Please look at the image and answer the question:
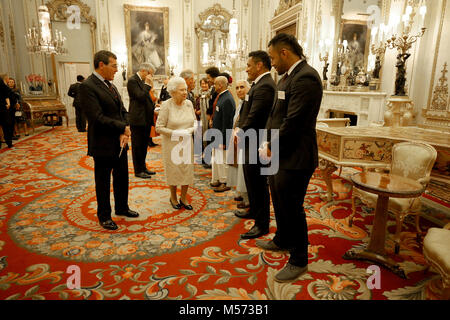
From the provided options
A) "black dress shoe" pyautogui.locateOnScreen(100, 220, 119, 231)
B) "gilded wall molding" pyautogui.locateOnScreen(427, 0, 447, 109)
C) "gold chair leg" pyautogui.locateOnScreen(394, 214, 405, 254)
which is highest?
"gilded wall molding" pyautogui.locateOnScreen(427, 0, 447, 109)

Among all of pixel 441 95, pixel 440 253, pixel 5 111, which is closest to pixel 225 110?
pixel 440 253

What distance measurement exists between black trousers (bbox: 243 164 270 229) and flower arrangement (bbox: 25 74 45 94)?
10301 millimetres

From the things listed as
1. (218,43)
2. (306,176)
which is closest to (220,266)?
(306,176)

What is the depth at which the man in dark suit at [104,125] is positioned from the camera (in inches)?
108

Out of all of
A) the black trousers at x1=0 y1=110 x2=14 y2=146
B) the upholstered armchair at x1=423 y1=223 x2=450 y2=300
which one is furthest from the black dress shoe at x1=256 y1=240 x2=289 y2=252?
the black trousers at x1=0 y1=110 x2=14 y2=146

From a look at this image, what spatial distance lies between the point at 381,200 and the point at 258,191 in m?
1.09

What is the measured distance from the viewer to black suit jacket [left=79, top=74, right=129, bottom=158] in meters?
2.74

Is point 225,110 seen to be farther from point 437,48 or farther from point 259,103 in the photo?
point 437,48

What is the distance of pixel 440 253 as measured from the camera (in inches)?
70.7

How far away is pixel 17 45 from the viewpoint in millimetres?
10344

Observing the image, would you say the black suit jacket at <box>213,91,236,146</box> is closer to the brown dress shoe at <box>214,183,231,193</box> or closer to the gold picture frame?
the brown dress shoe at <box>214,183,231,193</box>

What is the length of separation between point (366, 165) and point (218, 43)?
1020cm
